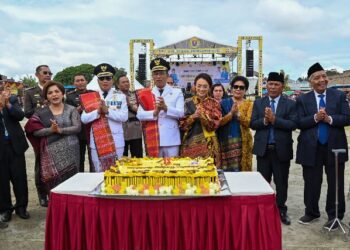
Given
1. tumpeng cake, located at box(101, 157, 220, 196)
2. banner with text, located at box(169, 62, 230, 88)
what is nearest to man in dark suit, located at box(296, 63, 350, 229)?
tumpeng cake, located at box(101, 157, 220, 196)

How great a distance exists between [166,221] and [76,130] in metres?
1.98

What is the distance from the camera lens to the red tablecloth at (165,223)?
2.66 m

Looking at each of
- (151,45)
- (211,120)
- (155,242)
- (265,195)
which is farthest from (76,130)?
(151,45)

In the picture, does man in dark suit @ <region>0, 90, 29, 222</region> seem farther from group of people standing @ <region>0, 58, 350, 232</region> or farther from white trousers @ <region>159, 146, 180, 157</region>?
white trousers @ <region>159, 146, 180, 157</region>

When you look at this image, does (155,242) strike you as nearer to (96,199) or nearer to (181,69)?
(96,199)

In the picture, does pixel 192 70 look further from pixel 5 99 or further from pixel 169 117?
pixel 5 99

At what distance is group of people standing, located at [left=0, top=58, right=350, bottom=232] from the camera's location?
405cm

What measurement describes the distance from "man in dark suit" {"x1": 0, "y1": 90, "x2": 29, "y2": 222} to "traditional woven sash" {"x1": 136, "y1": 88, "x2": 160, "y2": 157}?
1395 mm

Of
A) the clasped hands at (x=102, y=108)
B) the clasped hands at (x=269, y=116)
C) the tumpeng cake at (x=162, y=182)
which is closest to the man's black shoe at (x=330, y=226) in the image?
the clasped hands at (x=269, y=116)

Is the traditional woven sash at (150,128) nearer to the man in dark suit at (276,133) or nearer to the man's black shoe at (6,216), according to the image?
the man in dark suit at (276,133)

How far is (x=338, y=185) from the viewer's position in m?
Answer: 4.04

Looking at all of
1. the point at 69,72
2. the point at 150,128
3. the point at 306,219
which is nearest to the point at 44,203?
the point at 150,128

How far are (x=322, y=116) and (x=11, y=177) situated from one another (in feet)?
11.6

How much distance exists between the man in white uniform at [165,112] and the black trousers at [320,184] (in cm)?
149
